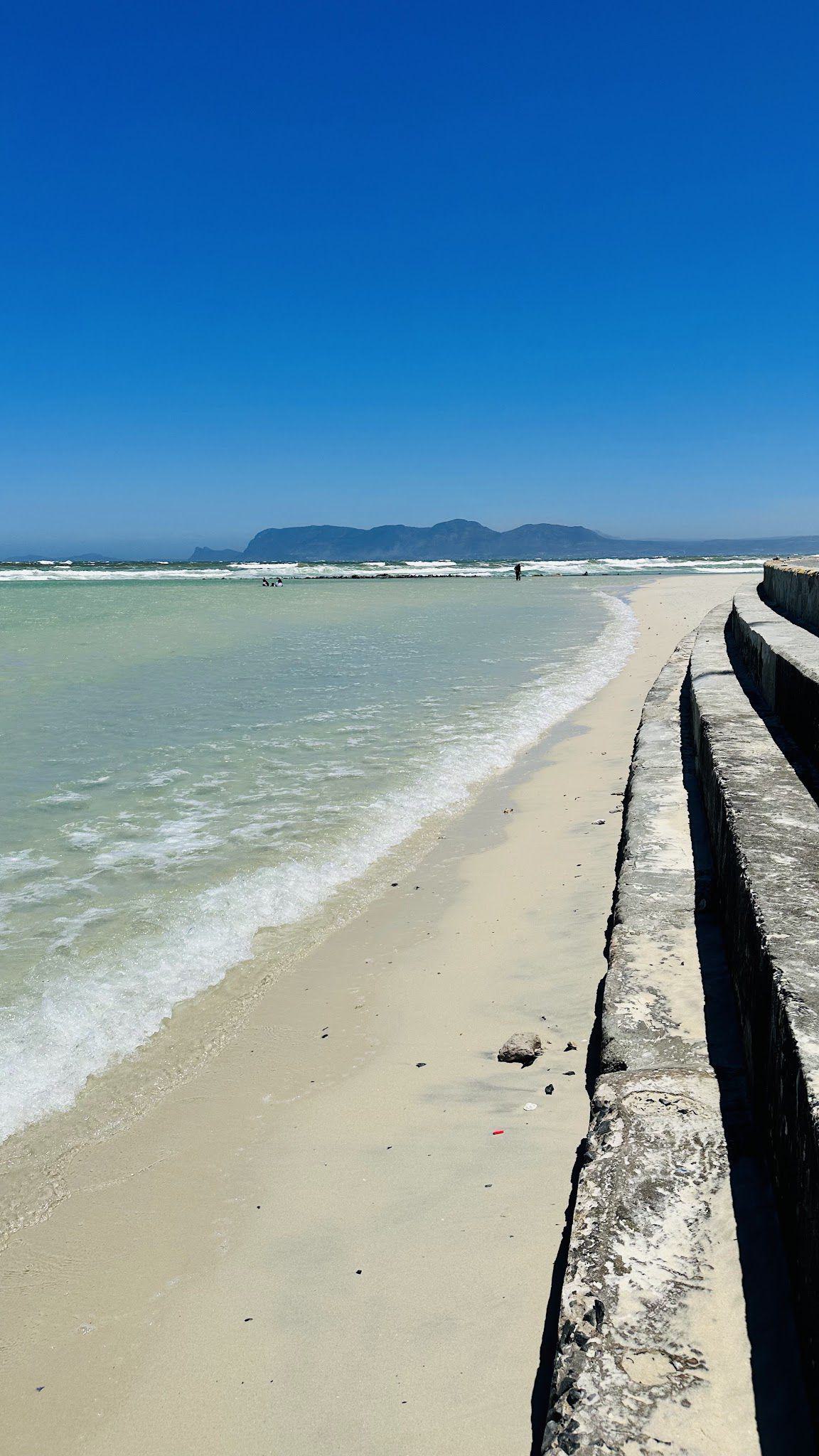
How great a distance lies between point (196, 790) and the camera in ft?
20.7

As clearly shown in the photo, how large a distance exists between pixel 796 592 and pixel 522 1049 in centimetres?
468

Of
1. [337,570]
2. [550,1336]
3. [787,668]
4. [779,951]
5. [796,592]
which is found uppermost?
[337,570]

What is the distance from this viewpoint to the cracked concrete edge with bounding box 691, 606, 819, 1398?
50.8 inches

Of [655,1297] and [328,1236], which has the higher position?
[655,1297]

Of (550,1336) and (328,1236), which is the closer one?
(550,1336)

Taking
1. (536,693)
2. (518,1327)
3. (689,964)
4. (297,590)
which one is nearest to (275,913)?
(689,964)

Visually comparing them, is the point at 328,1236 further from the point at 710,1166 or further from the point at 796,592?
the point at 796,592

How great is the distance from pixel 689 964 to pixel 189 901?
2.62m

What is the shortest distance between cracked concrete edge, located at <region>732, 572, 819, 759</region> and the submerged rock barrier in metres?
0.39

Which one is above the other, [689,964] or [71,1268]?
[689,964]

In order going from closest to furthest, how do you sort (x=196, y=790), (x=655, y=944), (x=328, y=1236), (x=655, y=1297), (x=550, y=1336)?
(x=655, y=1297) → (x=550, y=1336) → (x=328, y=1236) → (x=655, y=944) → (x=196, y=790)

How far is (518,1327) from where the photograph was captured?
1.85 meters

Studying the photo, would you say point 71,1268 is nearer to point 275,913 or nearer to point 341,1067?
point 341,1067

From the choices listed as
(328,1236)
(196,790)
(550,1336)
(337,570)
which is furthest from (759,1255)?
(337,570)
